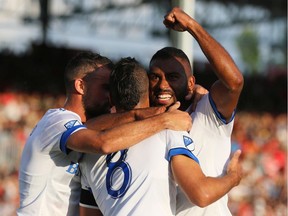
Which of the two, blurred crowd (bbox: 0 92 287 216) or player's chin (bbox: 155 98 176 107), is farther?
blurred crowd (bbox: 0 92 287 216)

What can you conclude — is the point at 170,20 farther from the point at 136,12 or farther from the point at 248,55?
the point at 248,55

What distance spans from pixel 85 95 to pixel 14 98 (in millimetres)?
7184

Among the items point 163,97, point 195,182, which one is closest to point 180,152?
point 195,182

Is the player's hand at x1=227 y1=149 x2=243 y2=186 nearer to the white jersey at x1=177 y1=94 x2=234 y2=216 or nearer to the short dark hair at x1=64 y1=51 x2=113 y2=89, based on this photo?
the white jersey at x1=177 y1=94 x2=234 y2=216

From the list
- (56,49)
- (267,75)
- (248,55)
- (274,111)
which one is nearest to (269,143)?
(274,111)

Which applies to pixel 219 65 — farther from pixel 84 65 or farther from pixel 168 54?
pixel 84 65

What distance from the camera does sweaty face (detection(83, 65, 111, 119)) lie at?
4684 millimetres

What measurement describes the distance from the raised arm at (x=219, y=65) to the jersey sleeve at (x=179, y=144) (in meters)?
0.29

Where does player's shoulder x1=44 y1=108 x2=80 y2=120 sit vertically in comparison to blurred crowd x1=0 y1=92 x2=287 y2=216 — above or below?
above

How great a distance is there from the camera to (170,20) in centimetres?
424

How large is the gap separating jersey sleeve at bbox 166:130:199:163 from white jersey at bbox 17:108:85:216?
0.63 metres

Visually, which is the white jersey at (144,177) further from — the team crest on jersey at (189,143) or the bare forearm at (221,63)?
the bare forearm at (221,63)

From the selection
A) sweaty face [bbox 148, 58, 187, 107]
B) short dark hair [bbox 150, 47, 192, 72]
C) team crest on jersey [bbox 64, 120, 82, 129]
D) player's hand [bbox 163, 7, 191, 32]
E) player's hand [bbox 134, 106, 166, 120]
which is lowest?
team crest on jersey [bbox 64, 120, 82, 129]

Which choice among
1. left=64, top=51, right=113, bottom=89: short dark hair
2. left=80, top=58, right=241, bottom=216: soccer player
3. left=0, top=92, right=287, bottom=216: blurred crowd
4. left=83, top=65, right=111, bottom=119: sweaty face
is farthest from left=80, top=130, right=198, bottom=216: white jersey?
Answer: left=0, top=92, right=287, bottom=216: blurred crowd
